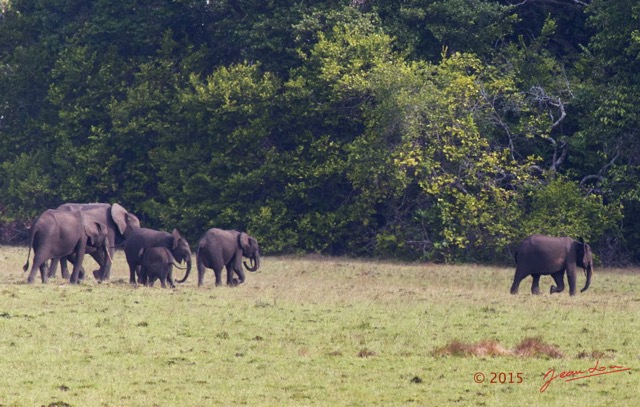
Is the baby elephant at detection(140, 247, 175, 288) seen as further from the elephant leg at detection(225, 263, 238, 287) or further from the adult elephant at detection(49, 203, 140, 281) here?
the adult elephant at detection(49, 203, 140, 281)

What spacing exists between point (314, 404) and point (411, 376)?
204 centimetres

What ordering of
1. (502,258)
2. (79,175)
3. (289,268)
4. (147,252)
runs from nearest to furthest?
(147,252), (289,268), (502,258), (79,175)

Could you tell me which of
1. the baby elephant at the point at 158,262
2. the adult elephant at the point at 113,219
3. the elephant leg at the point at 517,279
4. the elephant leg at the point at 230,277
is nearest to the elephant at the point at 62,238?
the baby elephant at the point at 158,262

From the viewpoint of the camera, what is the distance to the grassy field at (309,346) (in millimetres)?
14625

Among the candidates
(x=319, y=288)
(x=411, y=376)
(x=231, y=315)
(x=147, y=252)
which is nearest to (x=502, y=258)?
(x=319, y=288)

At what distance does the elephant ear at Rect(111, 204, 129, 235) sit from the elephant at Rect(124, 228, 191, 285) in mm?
3283

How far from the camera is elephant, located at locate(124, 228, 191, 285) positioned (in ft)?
89.2

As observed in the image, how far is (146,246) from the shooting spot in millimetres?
27266

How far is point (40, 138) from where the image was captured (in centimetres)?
4841

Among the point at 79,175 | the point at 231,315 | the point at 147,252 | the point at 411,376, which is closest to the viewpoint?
the point at 411,376

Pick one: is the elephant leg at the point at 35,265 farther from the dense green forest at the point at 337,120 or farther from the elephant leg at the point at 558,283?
the dense green forest at the point at 337,120

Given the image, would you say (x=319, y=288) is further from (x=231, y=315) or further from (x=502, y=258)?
(x=502, y=258)

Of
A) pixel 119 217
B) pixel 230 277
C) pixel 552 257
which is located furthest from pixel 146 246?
pixel 552 257

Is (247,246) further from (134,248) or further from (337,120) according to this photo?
(337,120)
